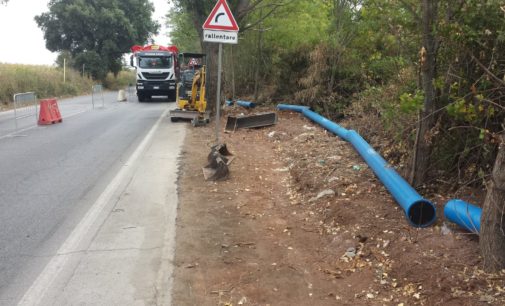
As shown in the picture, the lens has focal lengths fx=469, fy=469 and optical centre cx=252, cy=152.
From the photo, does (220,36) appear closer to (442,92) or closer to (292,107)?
(442,92)

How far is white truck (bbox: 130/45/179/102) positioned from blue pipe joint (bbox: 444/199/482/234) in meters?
27.2

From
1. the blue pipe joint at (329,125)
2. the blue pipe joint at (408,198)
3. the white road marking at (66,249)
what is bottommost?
the white road marking at (66,249)

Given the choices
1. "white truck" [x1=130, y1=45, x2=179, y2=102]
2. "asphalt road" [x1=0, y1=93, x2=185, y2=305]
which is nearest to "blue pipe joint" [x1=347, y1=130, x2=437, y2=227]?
"asphalt road" [x1=0, y1=93, x2=185, y2=305]

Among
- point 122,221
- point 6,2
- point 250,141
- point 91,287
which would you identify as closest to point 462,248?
point 91,287

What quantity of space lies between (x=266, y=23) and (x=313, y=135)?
9237 mm

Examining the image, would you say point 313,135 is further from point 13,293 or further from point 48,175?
point 13,293

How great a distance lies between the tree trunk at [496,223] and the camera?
12.8 ft

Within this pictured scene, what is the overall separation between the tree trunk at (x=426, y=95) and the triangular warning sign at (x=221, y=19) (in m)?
5.15

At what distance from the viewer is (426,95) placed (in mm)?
5535

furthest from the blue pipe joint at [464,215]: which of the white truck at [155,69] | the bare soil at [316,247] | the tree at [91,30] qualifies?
the tree at [91,30]

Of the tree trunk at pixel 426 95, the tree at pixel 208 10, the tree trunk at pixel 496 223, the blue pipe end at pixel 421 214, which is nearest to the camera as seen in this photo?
the tree trunk at pixel 496 223

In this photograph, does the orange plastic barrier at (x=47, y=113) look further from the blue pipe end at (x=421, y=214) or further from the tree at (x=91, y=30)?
the tree at (x=91, y=30)

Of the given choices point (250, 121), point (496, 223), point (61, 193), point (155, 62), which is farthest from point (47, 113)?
point (496, 223)

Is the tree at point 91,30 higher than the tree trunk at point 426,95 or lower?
higher
